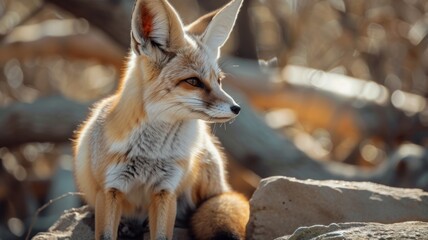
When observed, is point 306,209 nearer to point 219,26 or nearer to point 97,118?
point 219,26

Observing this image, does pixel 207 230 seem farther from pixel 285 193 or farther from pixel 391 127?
pixel 391 127

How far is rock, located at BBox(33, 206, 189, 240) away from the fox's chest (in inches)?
21.2

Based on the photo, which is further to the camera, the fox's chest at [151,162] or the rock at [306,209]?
the rock at [306,209]

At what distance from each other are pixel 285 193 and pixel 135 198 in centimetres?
102

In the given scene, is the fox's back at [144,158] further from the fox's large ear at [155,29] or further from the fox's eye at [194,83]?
the fox's large ear at [155,29]

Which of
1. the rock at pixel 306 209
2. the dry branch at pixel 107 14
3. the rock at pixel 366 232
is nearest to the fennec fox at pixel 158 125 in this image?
the rock at pixel 306 209

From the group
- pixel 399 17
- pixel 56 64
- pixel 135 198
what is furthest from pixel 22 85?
pixel 135 198

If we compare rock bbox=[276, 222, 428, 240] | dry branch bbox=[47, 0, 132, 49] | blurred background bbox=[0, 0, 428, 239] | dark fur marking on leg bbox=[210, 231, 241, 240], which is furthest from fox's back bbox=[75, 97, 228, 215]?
dry branch bbox=[47, 0, 132, 49]

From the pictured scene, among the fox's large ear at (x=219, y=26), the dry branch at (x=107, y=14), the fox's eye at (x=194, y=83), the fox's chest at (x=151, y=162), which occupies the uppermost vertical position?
the fox's large ear at (x=219, y=26)

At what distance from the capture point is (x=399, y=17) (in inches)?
468

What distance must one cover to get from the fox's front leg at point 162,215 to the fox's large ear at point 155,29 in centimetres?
90

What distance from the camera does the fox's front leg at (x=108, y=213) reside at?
522cm

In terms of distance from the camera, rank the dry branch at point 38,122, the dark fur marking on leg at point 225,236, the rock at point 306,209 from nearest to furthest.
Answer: the dark fur marking on leg at point 225,236 → the rock at point 306,209 → the dry branch at point 38,122

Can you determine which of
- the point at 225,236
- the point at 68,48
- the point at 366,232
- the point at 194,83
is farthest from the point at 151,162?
the point at 68,48
